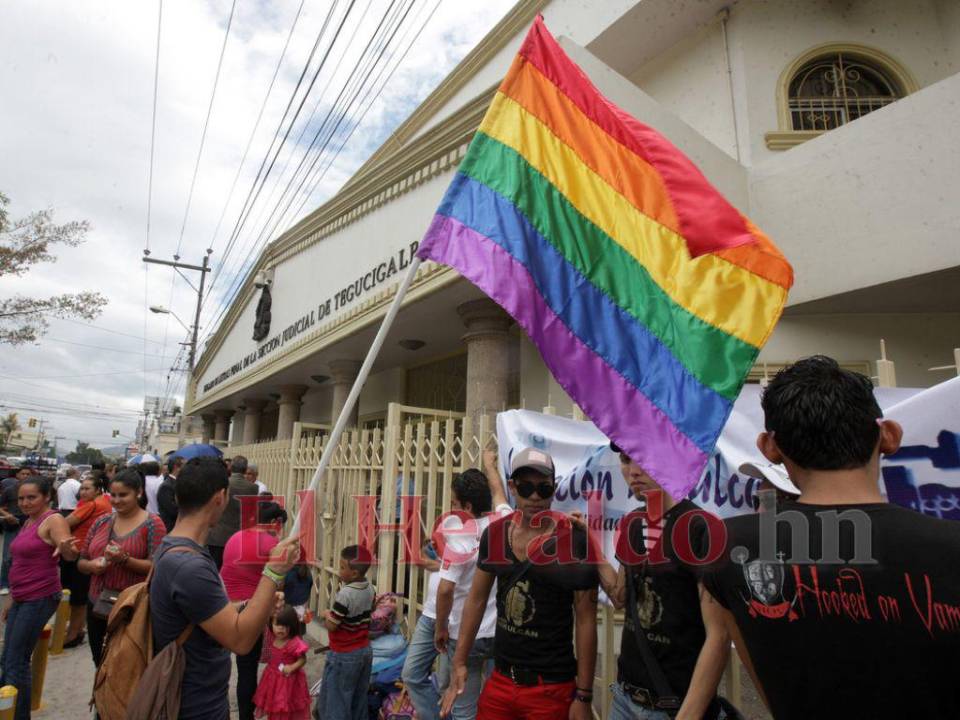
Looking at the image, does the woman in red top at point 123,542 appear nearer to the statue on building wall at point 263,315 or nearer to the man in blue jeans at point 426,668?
the man in blue jeans at point 426,668

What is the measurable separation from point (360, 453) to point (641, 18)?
23.1 ft

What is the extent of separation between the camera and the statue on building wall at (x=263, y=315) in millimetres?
12633

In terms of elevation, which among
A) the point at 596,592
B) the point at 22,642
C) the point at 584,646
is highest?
the point at 596,592

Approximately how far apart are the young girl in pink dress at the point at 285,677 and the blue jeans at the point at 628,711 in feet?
7.66

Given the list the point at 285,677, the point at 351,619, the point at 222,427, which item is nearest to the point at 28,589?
the point at 285,677

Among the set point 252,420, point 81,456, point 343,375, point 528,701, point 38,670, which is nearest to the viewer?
point 528,701

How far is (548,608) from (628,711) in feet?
1.64

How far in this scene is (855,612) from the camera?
4.00 ft

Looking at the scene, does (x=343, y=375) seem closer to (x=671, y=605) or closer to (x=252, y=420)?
→ (x=252, y=420)

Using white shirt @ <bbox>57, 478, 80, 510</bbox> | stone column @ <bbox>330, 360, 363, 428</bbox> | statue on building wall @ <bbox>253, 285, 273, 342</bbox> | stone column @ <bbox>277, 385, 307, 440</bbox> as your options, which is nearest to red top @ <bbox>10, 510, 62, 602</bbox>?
stone column @ <bbox>330, 360, 363, 428</bbox>

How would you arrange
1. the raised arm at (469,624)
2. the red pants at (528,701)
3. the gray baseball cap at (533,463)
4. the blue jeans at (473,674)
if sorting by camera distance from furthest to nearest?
1. the blue jeans at (473,674)
2. the raised arm at (469,624)
3. the gray baseball cap at (533,463)
4. the red pants at (528,701)

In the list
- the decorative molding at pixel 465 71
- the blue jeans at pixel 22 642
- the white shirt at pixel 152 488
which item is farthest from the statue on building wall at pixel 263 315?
the blue jeans at pixel 22 642

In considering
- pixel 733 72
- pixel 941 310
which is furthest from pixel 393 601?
pixel 733 72

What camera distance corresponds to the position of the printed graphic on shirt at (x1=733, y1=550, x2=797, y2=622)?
1321mm
